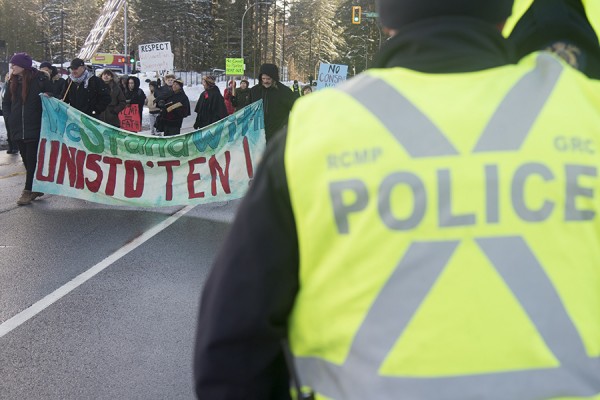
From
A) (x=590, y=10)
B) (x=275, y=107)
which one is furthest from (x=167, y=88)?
(x=590, y=10)

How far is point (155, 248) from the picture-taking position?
7363mm

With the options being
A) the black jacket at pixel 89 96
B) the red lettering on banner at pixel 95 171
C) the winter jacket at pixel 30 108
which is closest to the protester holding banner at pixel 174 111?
the black jacket at pixel 89 96

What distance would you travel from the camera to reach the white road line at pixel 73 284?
200 inches

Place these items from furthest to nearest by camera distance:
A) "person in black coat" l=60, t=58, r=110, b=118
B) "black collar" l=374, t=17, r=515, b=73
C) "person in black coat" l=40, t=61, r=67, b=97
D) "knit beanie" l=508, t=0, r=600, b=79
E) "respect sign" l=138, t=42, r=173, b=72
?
"respect sign" l=138, t=42, r=173, b=72
"person in black coat" l=40, t=61, r=67, b=97
"person in black coat" l=60, t=58, r=110, b=118
"knit beanie" l=508, t=0, r=600, b=79
"black collar" l=374, t=17, r=515, b=73

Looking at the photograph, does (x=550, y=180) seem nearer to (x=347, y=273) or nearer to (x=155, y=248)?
(x=347, y=273)

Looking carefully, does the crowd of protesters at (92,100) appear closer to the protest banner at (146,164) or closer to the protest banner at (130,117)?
the protest banner at (130,117)

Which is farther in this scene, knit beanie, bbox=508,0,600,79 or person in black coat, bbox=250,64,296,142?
person in black coat, bbox=250,64,296,142

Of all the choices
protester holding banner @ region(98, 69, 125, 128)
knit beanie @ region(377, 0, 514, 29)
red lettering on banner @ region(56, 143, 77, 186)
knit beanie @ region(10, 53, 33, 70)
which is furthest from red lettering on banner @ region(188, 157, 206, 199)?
knit beanie @ region(377, 0, 514, 29)

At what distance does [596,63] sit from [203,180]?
7.49 metres

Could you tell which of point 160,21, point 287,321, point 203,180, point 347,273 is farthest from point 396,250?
point 160,21

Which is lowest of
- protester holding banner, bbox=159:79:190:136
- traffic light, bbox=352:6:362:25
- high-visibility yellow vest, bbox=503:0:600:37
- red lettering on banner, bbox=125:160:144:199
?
red lettering on banner, bbox=125:160:144:199

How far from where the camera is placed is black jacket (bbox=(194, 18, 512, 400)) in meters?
1.39

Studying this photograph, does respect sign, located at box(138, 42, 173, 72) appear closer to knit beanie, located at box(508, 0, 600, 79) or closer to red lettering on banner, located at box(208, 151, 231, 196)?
red lettering on banner, located at box(208, 151, 231, 196)

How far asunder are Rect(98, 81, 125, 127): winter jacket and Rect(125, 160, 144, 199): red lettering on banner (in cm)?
470
